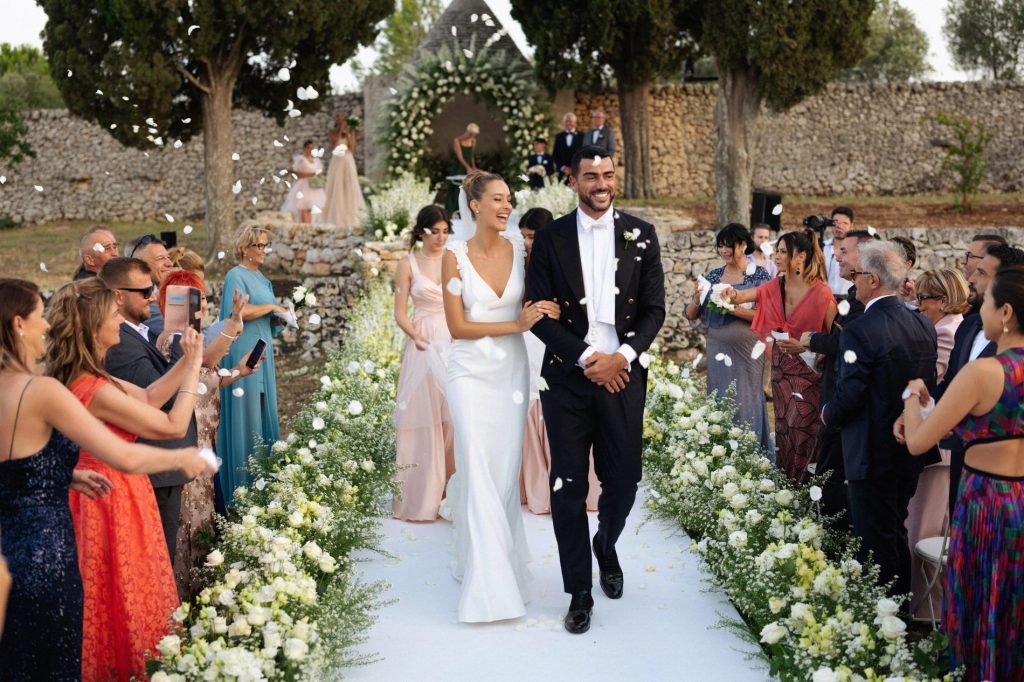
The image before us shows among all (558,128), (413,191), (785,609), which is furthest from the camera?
(558,128)

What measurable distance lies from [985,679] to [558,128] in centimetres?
1836

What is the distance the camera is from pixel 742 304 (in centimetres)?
747

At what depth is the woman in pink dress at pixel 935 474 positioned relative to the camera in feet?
16.9

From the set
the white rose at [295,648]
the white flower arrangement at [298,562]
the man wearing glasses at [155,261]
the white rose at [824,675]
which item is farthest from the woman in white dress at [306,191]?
the white rose at [824,675]

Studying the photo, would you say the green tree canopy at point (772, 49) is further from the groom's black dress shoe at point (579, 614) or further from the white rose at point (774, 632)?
the white rose at point (774, 632)

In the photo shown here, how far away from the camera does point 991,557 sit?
3730 mm

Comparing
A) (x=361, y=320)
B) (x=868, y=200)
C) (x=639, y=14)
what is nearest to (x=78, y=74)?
(x=361, y=320)

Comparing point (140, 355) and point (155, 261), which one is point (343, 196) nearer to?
point (155, 261)

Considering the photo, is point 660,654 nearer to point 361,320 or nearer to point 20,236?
point 361,320

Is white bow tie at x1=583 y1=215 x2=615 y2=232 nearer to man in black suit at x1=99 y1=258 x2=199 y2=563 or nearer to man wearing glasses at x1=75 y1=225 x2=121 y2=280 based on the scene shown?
man in black suit at x1=99 y1=258 x2=199 y2=563

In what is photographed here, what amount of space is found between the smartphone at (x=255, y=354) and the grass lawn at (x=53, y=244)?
11.9 meters

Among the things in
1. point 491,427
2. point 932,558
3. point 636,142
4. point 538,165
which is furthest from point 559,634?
point 636,142

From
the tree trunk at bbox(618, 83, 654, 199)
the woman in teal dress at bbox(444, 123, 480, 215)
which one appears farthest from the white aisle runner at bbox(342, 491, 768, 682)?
the tree trunk at bbox(618, 83, 654, 199)

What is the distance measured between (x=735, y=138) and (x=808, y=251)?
34.8ft
